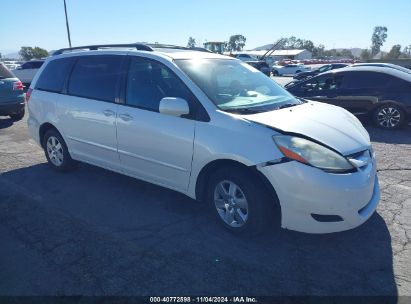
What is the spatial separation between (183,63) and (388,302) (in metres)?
2.94

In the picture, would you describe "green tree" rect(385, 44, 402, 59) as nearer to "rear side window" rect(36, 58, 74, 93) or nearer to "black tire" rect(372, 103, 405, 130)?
"black tire" rect(372, 103, 405, 130)

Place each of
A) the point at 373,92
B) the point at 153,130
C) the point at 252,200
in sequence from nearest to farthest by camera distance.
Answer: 1. the point at 252,200
2. the point at 153,130
3. the point at 373,92

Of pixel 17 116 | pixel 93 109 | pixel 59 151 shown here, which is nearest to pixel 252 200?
pixel 93 109

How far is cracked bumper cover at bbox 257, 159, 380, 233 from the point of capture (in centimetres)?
300

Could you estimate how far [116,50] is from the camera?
181 inches

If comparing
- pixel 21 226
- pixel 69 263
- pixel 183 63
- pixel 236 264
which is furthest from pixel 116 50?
pixel 236 264

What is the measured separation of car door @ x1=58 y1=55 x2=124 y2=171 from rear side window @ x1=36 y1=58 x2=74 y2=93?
0.19m

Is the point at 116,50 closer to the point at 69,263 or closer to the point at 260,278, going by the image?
the point at 69,263

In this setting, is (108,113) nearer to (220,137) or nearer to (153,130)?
(153,130)

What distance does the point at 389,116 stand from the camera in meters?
8.00

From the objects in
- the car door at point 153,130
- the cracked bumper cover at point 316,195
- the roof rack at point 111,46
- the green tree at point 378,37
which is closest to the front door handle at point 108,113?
the car door at point 153,130

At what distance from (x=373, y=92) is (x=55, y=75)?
21.9 ft

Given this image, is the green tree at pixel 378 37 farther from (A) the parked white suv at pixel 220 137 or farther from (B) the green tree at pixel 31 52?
(A) the parked white suv at pixel 220 137

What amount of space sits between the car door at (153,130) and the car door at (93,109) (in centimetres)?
21
